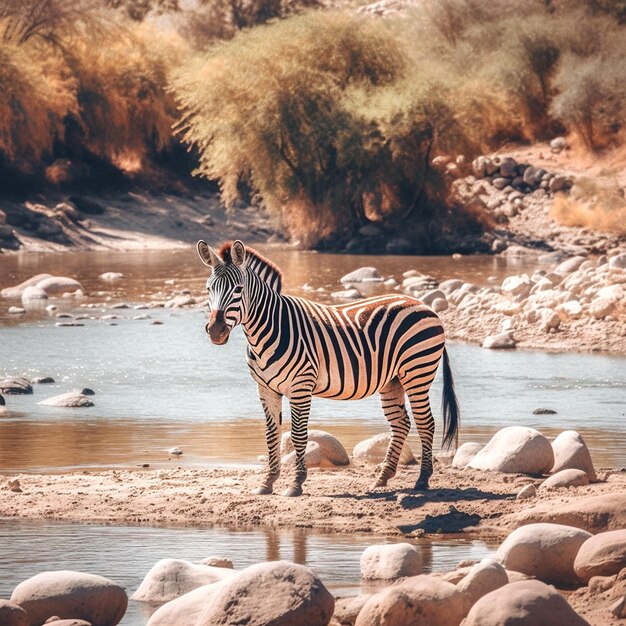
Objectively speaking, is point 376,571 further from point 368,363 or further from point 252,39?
point 252,39

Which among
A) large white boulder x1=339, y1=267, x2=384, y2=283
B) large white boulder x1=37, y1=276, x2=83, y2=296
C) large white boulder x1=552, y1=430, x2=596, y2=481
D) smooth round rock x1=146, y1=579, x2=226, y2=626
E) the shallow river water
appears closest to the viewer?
smooth round rock x1=146, y1=579, x2=226, y2=626

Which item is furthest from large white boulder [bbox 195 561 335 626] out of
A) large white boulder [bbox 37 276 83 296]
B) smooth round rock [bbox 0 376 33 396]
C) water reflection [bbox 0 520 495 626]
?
large white boulder [bbox 37 276 83 296]

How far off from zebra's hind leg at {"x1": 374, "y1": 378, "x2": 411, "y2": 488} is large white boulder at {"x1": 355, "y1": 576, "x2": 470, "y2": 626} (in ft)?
11.5

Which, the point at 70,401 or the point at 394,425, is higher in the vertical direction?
the point at 394,425

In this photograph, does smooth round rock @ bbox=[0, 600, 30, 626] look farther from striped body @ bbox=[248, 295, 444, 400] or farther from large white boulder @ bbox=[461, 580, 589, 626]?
striped body @ bbox=[248, 295, 444, 400]

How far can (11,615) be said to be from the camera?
23.0ft

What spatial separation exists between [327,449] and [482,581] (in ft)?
15.5

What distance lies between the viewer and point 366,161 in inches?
1544

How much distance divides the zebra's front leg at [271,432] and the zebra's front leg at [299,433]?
12 cm

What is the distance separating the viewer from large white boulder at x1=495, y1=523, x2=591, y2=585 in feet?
26.5

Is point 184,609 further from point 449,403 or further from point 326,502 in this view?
point 449,403

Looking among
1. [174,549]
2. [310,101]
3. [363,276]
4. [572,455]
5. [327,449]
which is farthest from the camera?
[310,101]

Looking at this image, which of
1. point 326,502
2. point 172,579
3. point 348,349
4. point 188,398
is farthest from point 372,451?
point 188,398

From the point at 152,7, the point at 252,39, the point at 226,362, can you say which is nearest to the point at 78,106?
the point at 252,39
